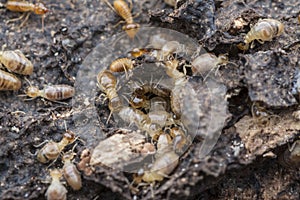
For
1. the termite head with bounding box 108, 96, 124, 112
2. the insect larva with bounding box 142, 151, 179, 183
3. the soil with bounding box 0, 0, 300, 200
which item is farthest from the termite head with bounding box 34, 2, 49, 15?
the insect larva with bounding box 142, 151, 179, 183

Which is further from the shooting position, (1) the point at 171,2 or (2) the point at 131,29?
(1) the point at 171,2

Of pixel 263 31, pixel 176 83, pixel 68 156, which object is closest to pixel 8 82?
pixel 68 156

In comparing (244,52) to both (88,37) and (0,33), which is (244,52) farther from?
(0,33)

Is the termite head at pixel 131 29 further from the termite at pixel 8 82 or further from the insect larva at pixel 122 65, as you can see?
the termite at pixel 8 82

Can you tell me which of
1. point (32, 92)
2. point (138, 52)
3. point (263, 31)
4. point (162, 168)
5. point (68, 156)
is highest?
point (263, 31)

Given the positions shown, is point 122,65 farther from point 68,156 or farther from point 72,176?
point 72,176

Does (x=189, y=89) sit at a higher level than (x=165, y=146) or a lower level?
higher

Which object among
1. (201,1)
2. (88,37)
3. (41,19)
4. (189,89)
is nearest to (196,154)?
(189,89)
